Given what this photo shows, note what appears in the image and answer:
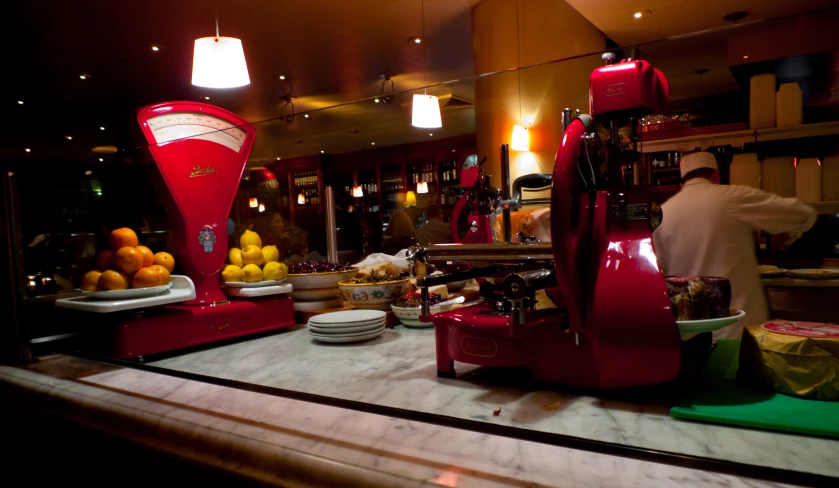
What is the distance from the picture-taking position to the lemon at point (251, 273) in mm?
1361

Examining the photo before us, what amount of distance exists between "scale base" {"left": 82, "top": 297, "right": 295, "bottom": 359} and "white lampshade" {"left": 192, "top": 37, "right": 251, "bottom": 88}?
1.11 metres

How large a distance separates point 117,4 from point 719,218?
3.86 metres

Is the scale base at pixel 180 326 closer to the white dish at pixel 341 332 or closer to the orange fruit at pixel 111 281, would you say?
the orange fruit at pixel 111 281

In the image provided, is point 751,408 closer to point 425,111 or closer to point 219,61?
point 425,111

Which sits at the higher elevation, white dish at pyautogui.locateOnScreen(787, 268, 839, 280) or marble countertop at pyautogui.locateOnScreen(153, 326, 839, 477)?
white dish at pyautogui.locateOnScreen(787, 268, 839, 280)

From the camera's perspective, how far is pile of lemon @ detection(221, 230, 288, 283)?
1.36 m

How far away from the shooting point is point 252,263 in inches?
54.9

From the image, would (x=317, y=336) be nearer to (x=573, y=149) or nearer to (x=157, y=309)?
(x=157, y=309)

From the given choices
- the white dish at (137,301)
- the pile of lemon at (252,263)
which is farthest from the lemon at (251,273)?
the white dish at (137,301)

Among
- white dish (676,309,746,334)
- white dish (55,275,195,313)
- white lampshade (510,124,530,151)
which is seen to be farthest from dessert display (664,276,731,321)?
white lampshade (510,124,530,151)

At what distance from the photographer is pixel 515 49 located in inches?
144

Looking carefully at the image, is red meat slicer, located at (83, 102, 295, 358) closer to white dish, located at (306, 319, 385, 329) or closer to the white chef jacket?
white dish, located at (306, 319, 385, 329)

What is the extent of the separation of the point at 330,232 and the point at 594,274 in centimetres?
126

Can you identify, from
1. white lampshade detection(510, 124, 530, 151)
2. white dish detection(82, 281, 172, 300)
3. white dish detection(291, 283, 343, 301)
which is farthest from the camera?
white lampshade detection(510, 124, 530, 151)
